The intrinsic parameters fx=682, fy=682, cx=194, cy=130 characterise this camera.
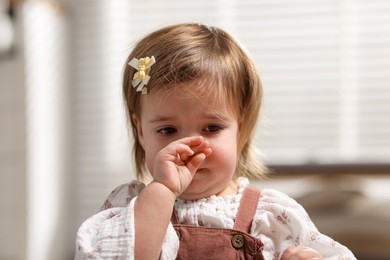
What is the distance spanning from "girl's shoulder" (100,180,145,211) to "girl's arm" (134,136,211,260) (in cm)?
15

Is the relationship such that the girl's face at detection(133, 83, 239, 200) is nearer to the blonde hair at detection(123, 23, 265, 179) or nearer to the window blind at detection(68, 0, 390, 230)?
the blonde hair at detection(123, 23, 265, 179)

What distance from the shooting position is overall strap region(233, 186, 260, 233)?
1.09m

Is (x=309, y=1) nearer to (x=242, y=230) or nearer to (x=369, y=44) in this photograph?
(x=369, y=44)

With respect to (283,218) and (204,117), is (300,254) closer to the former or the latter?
(283,218)

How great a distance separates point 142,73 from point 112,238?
0.28 m

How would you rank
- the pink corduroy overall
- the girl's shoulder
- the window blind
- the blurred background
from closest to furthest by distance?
the pink corduroy overall < the girl's shoulder < the blurred background < the window blind

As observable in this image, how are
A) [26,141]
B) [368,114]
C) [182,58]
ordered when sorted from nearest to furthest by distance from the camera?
[182,58]
[26,141]
[368,114]

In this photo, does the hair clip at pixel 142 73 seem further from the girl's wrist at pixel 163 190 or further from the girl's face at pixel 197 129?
the girl's wrist at pixel 163 190

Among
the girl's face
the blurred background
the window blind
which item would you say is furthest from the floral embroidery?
the window blind

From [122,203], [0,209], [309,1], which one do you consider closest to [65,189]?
[0,209]

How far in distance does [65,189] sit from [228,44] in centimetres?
189

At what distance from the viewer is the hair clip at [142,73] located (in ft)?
3.58

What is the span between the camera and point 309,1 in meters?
2.89

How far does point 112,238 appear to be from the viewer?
38.0 inches
